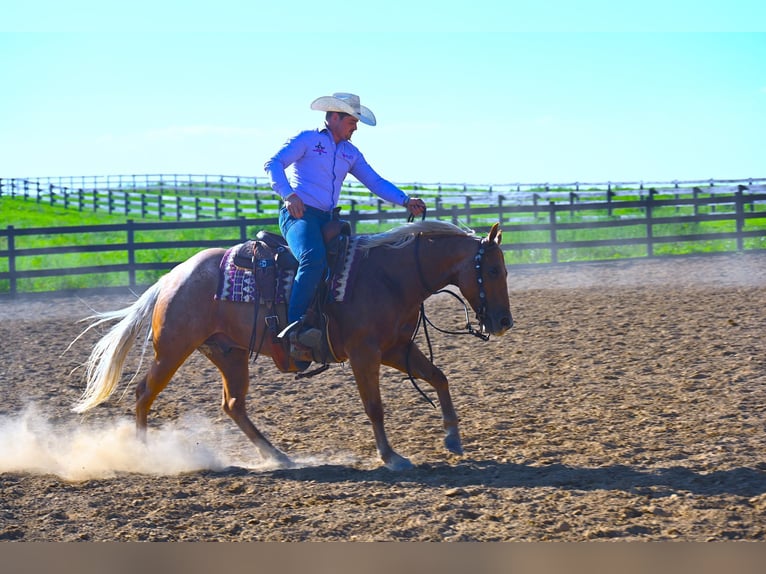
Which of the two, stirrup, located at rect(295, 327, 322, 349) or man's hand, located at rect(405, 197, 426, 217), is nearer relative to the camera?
stirrup, located at rect(295, 327, 322, 349)

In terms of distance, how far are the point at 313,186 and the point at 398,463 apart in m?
1.98

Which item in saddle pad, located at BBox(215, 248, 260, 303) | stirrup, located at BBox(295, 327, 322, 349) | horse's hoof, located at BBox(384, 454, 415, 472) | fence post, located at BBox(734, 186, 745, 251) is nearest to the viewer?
horse's hoof, located at BBox(384, 454, 415, 472)

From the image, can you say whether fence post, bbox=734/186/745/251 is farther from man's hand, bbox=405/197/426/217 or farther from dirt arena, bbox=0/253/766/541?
man's hand, bbox=405/197/426/217

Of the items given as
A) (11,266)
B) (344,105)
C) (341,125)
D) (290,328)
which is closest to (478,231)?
(11,266)

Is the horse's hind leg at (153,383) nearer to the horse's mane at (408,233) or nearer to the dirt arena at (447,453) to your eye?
the dirt arena at (447,453)

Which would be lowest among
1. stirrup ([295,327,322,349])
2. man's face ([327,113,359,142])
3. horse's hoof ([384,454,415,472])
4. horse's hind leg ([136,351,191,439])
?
horse's hoof ([384,454,415,472])

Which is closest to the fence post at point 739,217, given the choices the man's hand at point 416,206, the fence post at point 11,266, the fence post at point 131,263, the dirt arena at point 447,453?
the dirt arena at point 447,453

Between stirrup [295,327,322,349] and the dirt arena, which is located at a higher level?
stirrup [295,327,322,349]

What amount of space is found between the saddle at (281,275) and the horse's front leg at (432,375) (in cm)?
47

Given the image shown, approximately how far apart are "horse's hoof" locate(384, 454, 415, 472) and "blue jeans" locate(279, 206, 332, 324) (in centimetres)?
113

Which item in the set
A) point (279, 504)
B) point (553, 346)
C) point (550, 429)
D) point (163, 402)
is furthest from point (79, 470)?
point (553, 346)

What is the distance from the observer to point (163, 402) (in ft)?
28.0

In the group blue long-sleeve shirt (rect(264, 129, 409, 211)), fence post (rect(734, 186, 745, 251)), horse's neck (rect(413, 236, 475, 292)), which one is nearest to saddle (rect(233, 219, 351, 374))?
blue long-sleeve shirt (rect(264, 129, 409, 211))

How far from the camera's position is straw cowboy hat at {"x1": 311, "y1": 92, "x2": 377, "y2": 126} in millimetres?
6387
